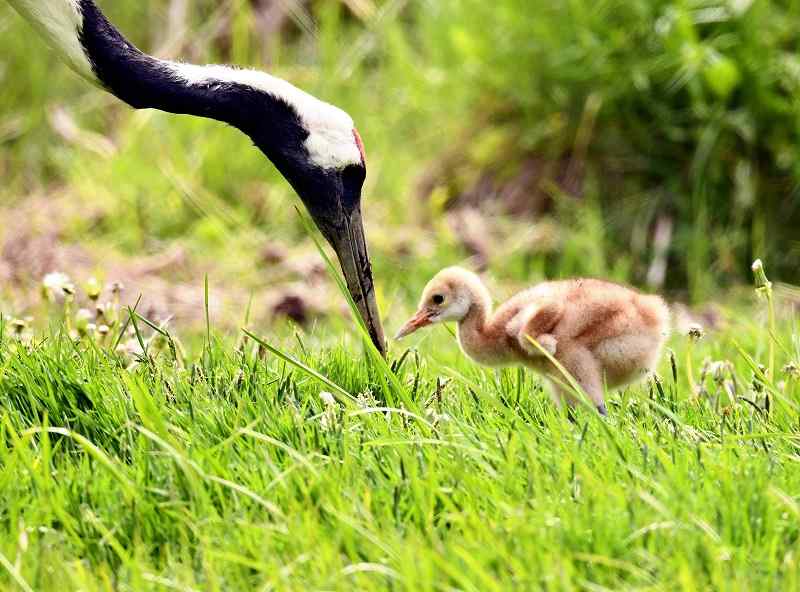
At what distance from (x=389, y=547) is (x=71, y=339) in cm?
168

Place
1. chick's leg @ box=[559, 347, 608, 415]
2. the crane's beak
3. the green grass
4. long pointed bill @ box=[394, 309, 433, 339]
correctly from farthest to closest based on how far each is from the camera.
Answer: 1. the crane's beak
2. long pointed bill @ box=[394, 309, 433, 339]
3. chick's leg @ box=[559, 347, 608, 415]
4. the green grass

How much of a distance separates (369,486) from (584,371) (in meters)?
0.86

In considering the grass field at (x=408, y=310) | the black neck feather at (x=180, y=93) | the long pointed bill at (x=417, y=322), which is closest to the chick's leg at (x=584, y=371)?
the grass field at (x=408, y=310)

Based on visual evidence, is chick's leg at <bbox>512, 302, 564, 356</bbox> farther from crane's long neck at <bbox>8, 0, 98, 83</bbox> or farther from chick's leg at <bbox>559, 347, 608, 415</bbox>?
crane's long neck at <bbox>8, 0, 98, 83</bbox>

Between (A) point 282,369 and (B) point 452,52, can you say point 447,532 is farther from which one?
(B) point 452,52

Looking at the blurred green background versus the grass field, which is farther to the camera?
the blurred green background

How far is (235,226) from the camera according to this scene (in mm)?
7582

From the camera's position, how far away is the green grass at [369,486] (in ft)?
8.55

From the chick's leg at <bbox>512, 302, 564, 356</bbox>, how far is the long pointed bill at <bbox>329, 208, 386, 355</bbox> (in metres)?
0.63

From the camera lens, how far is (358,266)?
4152 mm

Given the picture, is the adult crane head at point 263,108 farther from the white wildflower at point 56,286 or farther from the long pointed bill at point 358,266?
the white wildflower at point 56,286

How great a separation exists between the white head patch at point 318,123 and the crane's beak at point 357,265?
20 cm

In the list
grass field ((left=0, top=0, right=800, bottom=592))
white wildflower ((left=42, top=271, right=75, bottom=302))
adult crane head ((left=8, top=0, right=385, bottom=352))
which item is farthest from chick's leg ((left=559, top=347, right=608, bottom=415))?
white wildflower ((left=42, top=271, right=75, bottom=302))

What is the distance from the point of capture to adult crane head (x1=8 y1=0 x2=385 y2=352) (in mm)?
4012
